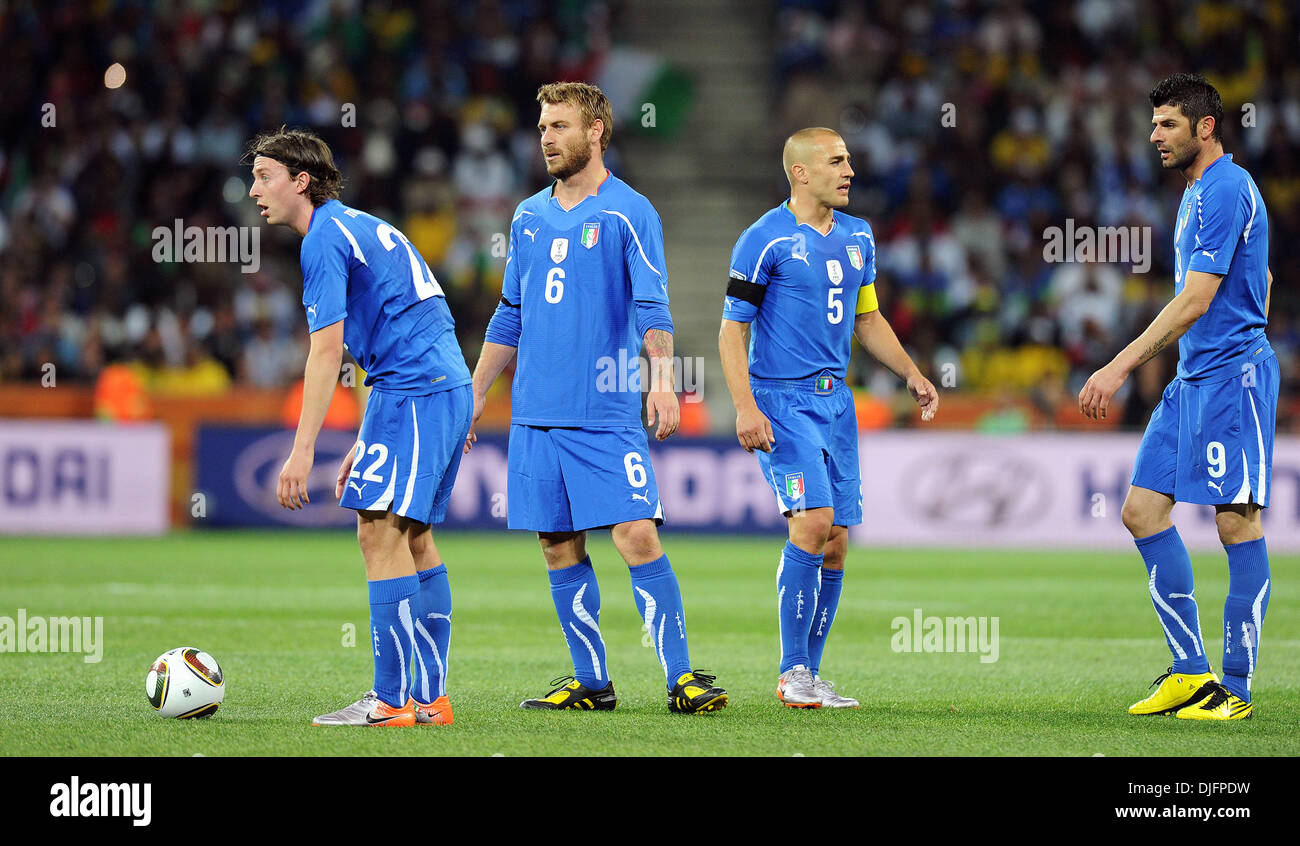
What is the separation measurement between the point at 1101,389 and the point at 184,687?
12.3ft

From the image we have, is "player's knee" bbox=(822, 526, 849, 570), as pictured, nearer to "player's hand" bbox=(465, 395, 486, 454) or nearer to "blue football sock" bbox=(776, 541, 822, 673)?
"blue football sock" bbox=(776, 541, 822, 673)

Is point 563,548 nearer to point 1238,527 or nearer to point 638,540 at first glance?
point 638,540

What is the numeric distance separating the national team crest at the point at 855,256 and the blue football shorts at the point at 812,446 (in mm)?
526

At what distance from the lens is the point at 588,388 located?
6480 mm

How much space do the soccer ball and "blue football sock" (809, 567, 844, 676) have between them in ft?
8.30

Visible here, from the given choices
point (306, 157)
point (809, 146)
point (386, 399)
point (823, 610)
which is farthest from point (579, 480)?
point (809, 146)

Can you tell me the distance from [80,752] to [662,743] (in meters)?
2.00

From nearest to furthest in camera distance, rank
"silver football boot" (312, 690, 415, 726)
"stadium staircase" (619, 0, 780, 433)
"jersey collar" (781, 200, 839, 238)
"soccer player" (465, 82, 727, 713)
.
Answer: "silver football boot" (312, 690, 415, 726) → "soccer player" (465, 82, 727, 713) → "jersey collar" (781, 200, 839, 238) → "stadium staircase" (619, 0, 780, 433)

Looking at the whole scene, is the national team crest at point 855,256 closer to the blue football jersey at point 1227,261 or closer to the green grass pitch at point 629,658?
the blue football jersey at point 1227,261

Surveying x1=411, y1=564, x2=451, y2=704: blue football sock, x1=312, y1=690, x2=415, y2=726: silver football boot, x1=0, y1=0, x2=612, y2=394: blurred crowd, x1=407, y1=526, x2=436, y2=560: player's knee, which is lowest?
x1=312, y1=690, x2=415, y2=726: silver football boot

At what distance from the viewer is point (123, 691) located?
23.1ft

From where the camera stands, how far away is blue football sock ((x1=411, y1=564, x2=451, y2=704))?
6.17 m

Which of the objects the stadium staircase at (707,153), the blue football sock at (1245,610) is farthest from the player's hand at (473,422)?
the stadium staircase at (707,153)

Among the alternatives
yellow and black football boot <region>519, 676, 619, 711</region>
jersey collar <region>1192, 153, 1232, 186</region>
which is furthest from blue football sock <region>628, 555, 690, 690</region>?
jersey collar <region>1192, 153, 1232, 186</region>
